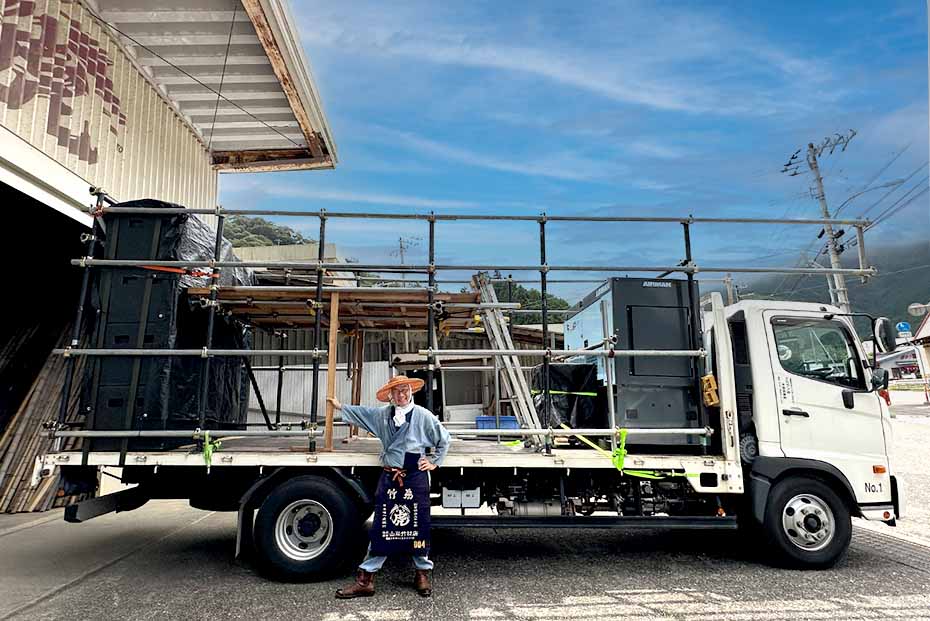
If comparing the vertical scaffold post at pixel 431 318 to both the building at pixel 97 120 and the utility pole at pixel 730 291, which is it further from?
the building at pixel 97 120

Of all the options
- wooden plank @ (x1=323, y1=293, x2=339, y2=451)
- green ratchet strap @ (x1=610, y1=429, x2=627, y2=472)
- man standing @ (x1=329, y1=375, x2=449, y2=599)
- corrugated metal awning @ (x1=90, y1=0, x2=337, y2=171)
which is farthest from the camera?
corrugated metal awning @ (x1=90, y1=0, x2=337, y2=171)

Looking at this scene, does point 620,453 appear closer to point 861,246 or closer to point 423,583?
point 423,583

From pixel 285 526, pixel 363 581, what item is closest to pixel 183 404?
pixel 285 526

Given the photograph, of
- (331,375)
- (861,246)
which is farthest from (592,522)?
(861,246)

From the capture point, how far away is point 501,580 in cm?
480

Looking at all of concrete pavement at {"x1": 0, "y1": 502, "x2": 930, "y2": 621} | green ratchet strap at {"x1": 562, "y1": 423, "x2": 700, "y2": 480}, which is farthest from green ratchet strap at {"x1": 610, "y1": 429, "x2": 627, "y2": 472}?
Result: concrete pavement at {"x1": 0, "y1": 502, "x2": 930, "y2": 621}

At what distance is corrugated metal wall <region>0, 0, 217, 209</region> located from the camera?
592cm

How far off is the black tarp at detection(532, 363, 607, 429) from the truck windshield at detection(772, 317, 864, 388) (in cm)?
170

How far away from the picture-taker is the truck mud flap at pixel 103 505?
14.8 ft

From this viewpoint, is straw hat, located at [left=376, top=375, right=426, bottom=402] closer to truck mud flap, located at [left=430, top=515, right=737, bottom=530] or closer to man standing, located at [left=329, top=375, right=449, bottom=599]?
man standing, located at [left=329, top=375, right=449, bottom=599]

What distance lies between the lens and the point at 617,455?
4730 millimetres

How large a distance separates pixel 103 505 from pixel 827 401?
21.0ft

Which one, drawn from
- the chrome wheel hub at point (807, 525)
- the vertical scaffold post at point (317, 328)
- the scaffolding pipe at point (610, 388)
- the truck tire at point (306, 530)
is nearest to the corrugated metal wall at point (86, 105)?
the vertical scaffold post at point (317, 328)

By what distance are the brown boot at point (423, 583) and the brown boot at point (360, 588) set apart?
1.15ft
